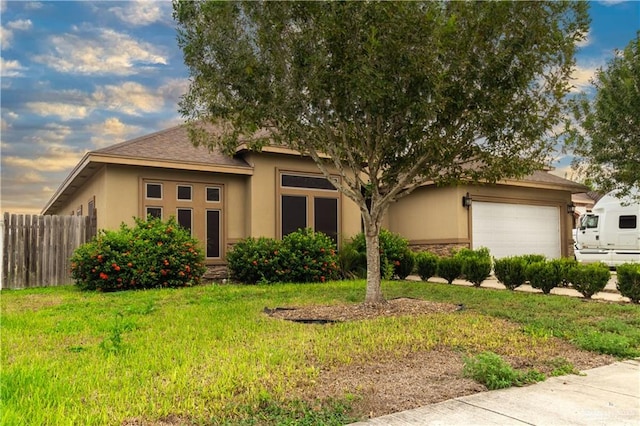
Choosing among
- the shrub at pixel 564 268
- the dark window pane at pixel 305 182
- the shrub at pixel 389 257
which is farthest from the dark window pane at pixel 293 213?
the shrub at pixel 564 268

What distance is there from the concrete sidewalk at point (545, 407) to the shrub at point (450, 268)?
8.39 meters

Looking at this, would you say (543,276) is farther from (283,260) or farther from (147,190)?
(147,190)

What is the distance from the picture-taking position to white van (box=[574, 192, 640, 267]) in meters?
16.0

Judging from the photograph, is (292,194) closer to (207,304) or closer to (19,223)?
(207,304)

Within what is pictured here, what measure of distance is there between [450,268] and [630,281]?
451 cm

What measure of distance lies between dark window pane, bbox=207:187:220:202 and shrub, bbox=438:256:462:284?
264 inches

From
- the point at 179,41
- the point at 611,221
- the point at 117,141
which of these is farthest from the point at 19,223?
the point at 611,221

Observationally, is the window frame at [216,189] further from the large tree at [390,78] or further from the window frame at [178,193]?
the large tree at [390,78]

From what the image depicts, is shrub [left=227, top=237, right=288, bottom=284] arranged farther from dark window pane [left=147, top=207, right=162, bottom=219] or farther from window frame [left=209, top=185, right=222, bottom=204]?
dark window pane [left=147, top=207, right=162, bottom=219]

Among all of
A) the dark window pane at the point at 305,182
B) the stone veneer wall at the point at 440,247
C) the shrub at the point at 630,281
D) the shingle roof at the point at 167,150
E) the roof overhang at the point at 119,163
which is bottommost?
the shrub at the point at 630,281

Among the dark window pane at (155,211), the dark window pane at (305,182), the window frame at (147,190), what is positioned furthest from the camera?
the dark window pane at (305,182)

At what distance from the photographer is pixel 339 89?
25.2 ft

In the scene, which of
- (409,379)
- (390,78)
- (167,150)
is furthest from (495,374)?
(167,150)

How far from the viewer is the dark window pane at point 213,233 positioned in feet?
46.8
